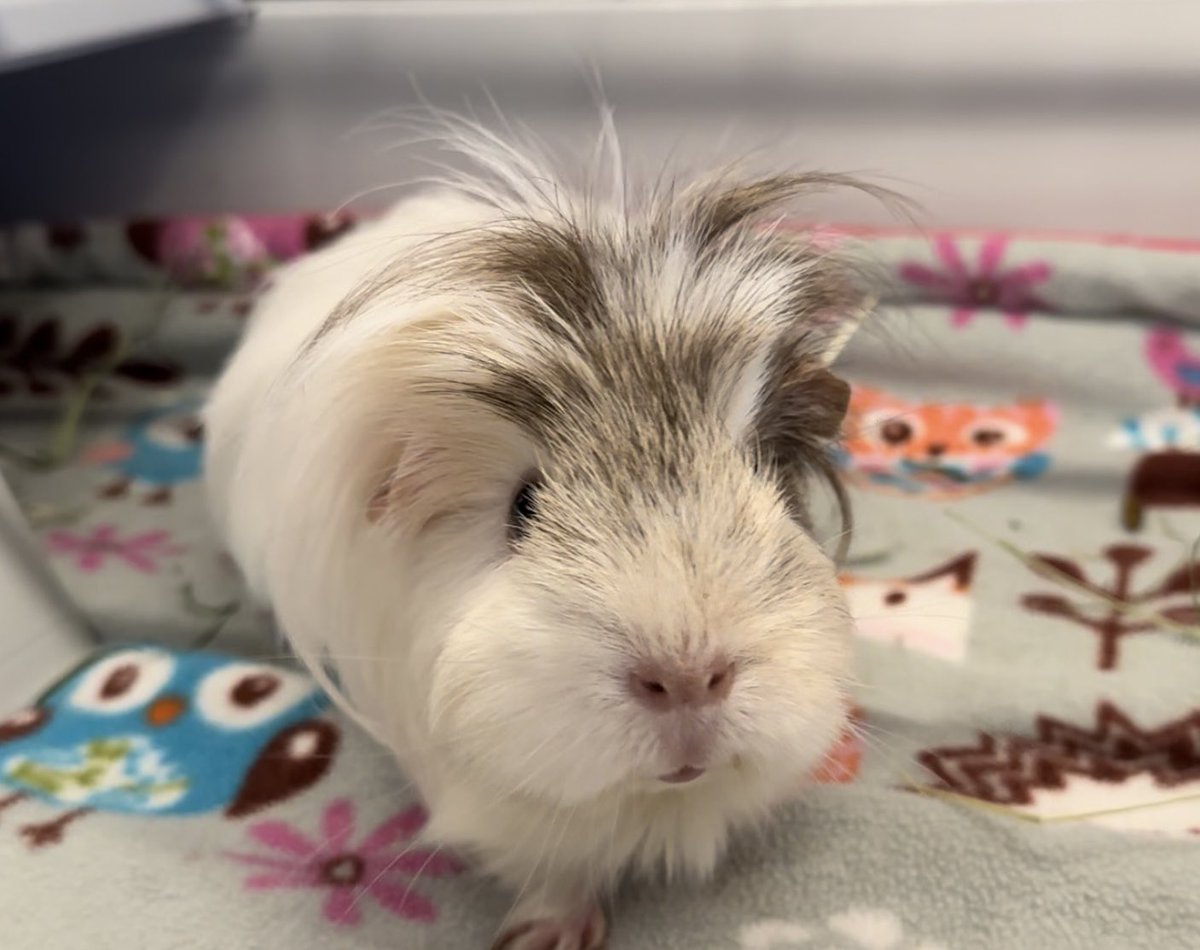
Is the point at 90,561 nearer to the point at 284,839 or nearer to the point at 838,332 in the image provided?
the point at 284,839

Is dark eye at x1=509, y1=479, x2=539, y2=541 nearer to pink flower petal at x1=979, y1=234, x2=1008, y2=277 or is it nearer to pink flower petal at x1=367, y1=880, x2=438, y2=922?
pink flower petal at x1=367, y1=880, x2=438, y2=922

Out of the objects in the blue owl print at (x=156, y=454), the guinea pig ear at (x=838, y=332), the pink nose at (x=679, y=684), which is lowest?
the blue owl print at (x=156, y=454)

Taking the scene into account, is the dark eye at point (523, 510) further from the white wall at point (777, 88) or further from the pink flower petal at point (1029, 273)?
the pink flower petal at point (1029, 273)

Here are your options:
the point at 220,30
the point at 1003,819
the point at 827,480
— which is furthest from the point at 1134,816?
the point at 220,30

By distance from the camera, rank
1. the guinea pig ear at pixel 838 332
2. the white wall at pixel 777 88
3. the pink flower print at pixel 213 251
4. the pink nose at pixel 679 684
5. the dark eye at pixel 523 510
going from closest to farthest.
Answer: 1. the pink nose at pixel 679 684
2. the dark eye at pixel 523 510
3. the guinea pig ear at pixel 838 332
4. the white wall at pixel 777 88
5. the pink flower print at pixel 213 251

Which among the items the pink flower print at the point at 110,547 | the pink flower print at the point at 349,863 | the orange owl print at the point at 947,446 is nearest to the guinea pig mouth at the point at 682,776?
the pink flower print at the point at 349,863

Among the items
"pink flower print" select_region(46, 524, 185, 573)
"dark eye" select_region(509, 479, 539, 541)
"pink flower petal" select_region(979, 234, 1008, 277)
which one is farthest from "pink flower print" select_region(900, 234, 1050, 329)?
"pink flower print" select_region(46, 524, 185, 573)
